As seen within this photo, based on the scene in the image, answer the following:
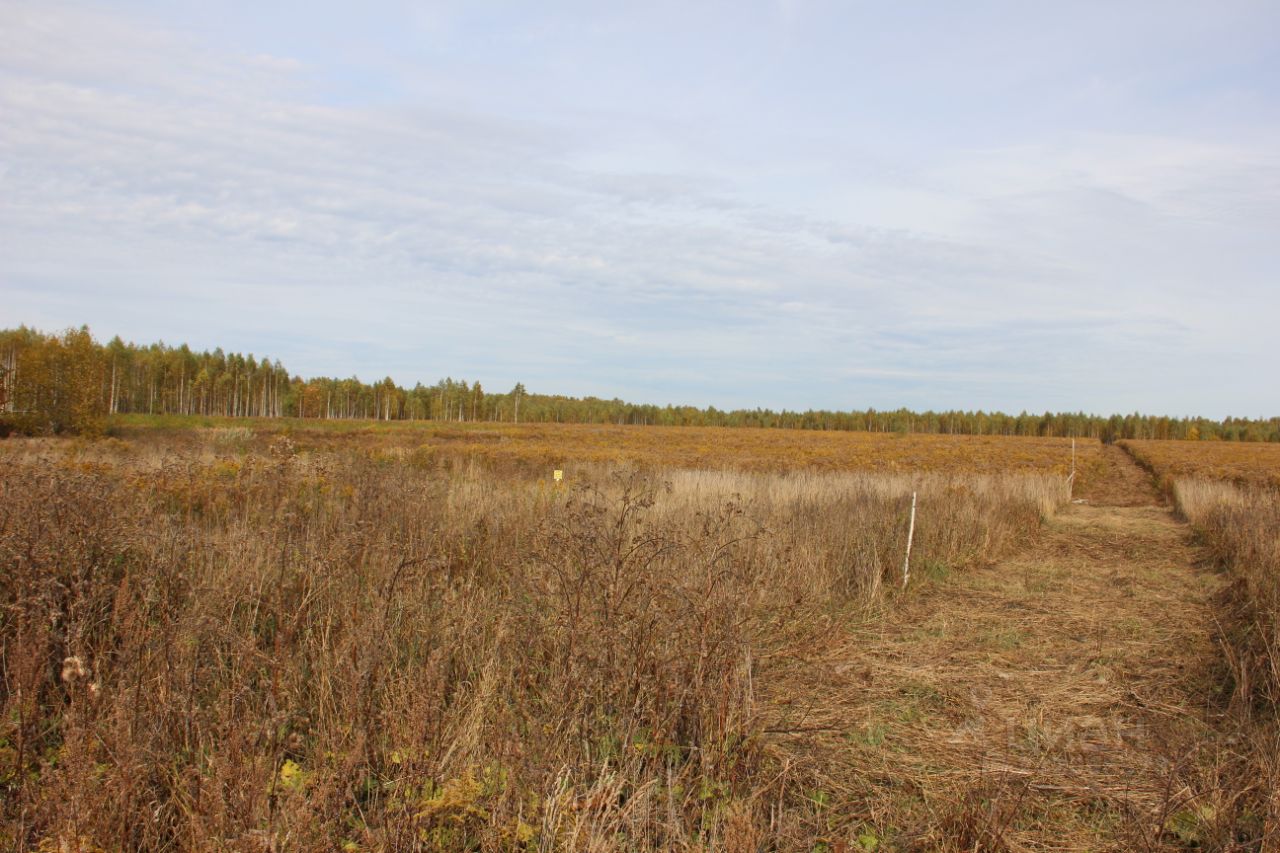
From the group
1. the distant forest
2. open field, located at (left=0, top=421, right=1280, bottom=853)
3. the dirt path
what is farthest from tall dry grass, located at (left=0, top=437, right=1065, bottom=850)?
the distant forest

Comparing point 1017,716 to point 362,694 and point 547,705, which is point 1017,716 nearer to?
point 547,705

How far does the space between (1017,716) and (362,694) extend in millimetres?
3919

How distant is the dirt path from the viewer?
3125 mm

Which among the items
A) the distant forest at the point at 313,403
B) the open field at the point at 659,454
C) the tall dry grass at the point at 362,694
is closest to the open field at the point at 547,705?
the tall dry grass at the point at 362,694

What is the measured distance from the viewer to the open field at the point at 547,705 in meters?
2.61

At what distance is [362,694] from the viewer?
3.23 m

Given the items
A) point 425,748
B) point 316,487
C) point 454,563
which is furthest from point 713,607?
point 316,487

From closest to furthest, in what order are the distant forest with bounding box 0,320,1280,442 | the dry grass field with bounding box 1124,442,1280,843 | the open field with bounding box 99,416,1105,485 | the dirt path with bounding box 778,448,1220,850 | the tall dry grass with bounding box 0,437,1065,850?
1. the tall dry grass with bounding box 0,437,1065,850
2. the dirt path with bounding box 778,448,1220,850
3. the dry grass field with bounding box 1124,442,1280,843
4. the open field with bounding box 99,416,1105,485
5. the distant forest with bounding box 0,320,1280,442

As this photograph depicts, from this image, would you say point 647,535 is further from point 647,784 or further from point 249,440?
point 249,440

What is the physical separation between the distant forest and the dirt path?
4573cm

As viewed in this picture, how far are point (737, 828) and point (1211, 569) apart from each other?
10.4m

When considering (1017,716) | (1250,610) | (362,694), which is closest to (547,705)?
(362,694)

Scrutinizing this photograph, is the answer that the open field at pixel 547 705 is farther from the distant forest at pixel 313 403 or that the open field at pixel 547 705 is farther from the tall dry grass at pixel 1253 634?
the distant forest at pixel 313 403

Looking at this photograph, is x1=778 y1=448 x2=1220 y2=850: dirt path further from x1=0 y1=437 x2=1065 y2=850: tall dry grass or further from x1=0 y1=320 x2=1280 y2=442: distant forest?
x1=0 y1=320 x2=1280 y2=442: distant forest
